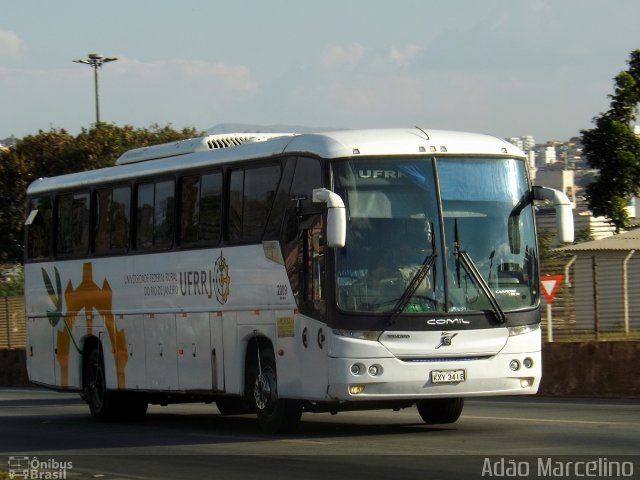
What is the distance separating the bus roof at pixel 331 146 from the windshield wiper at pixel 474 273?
114 centimetres

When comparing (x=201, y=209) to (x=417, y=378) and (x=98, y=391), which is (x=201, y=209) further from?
(x=417, y=378)

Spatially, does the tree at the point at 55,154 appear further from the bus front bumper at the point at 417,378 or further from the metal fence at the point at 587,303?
the bus front bumper at the point at 417,378

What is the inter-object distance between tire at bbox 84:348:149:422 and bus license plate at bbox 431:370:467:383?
7092 millimetres

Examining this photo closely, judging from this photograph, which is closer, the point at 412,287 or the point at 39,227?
the point at 412,287

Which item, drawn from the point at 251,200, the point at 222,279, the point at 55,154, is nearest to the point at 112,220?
the point at 222,279

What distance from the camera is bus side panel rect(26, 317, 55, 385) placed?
74.7ft

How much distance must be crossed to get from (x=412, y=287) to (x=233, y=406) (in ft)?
21.2

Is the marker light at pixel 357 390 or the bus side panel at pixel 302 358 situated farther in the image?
the bus side panel at pixel 302 358

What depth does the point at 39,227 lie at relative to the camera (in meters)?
23.0

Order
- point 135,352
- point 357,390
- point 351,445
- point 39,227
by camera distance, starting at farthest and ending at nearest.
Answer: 1. point 39,227
2. point 135,352
3. point 357,390
4. point 351,445

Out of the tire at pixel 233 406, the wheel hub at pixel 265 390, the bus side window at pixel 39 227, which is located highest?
the bus side window at pixel 39 227

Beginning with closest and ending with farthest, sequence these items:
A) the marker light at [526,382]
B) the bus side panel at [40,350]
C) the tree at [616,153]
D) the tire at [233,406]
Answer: the marker light at [526,382]
the tire at [233,406]
the bus side panel at [40,350]
the tree at [616,153]

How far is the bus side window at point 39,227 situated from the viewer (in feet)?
74.8

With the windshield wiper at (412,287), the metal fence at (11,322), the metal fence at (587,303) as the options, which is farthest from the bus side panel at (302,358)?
the metal fence at (11,322)
